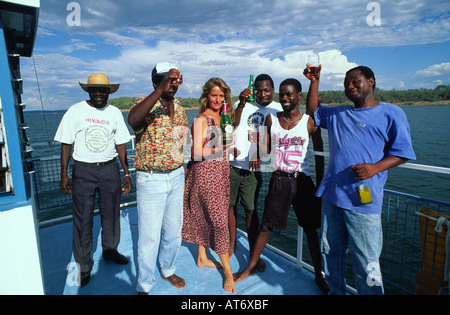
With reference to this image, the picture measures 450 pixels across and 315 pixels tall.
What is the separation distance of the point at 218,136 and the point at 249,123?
1.57 feet

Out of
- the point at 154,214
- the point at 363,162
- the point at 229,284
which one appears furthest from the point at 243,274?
the point at 363,162

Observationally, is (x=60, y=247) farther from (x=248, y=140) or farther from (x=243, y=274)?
(x=248, y=140)

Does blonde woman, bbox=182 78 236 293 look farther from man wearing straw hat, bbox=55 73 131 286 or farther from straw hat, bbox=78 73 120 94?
straw hat, bbox=78 73 120 94

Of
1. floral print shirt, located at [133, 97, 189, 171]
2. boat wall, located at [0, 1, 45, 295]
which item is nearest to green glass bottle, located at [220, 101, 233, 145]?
floral print shirt, located at [133, 97, 189, 171]

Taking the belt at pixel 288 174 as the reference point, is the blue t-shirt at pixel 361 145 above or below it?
above

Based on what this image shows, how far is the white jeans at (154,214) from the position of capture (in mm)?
2131

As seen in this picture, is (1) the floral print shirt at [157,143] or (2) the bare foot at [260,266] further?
(2) the bare foot at [260,266]

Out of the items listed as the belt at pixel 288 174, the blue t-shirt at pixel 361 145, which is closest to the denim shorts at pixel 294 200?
the belt at pixel 288 174

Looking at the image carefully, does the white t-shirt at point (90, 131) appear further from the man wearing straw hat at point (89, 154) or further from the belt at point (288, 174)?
the belt at point (288, 174)

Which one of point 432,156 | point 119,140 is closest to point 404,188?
point 432,156

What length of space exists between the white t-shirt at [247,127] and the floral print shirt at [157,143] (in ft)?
2.39

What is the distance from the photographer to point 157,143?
6.98 feet

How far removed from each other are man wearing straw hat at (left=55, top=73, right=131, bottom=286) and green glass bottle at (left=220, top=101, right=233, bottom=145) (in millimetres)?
1023
